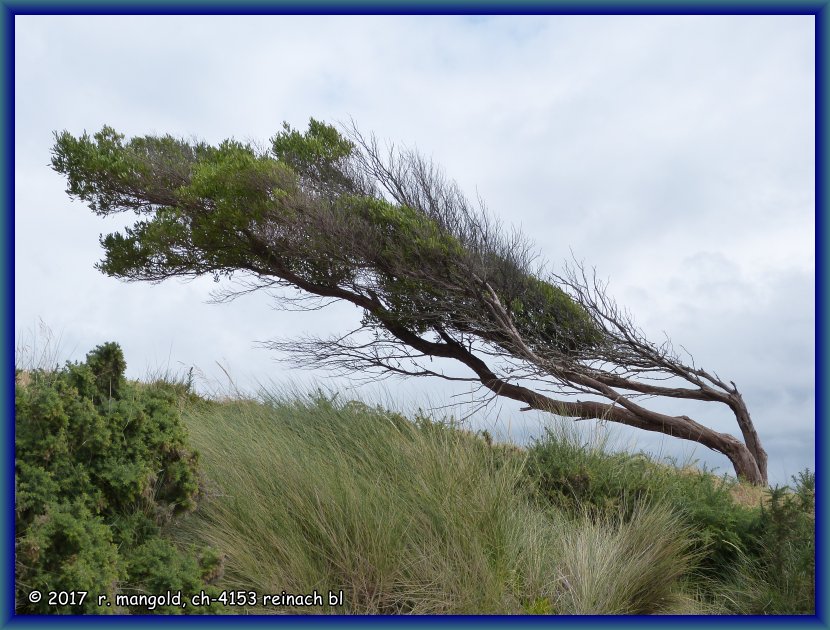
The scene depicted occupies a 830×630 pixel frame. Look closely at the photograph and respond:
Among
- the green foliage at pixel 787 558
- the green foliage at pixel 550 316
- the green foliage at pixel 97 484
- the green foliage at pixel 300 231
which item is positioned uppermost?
the green foliage at pixel 300 231

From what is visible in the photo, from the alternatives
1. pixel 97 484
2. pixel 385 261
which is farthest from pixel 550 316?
pixel 97 484

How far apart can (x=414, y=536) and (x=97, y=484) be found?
2052mm

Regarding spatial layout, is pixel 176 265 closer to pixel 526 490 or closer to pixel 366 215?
pixel 366 215

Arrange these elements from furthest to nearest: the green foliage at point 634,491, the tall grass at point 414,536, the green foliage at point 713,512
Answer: the green foliage at point 634,491, the green foliage at point 713,512, the tall grass at point 414,536

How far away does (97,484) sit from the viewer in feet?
14.0

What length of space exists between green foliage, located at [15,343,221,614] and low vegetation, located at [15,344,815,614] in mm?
11

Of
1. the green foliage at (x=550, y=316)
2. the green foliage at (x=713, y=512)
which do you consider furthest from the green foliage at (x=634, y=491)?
the green foliage at (x=550, y=316)

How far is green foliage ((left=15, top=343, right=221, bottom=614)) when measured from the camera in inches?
149

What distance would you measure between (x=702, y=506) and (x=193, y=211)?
7644 mm

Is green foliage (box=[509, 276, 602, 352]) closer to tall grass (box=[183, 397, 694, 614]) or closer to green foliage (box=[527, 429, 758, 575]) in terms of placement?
green foliage (box=[527, 429, 758, 575])

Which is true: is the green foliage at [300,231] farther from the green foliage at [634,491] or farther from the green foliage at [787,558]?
the green foliage at [787,558]

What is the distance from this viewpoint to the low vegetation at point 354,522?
408 centimetres

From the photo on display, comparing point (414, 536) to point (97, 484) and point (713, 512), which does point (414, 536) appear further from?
point (713, 512)

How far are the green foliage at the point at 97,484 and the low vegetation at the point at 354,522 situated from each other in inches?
0.4
